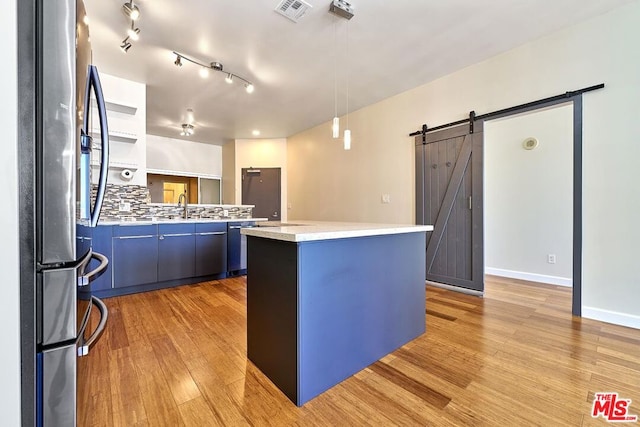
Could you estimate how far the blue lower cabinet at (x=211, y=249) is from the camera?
3691 millimetres

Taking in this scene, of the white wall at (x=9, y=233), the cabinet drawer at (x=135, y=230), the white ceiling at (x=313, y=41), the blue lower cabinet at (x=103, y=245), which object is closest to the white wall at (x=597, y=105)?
the white ceiling at (x=313, y=41)

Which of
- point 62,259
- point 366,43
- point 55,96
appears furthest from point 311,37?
point 62,259

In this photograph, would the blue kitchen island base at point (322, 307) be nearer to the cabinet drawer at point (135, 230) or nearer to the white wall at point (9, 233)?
the white wall at point (9, 233)

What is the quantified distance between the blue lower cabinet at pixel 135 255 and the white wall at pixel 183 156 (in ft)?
11.4

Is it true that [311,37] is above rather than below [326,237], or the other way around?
above

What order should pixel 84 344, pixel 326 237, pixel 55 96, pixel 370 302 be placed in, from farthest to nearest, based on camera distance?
pixel 370 302, pixel 326 237, pixel 84 344, pixel 55 96

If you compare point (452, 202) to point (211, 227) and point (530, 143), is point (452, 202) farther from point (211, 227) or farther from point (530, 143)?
point (211, 227)

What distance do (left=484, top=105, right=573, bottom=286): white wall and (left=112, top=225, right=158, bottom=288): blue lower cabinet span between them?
14.3ft

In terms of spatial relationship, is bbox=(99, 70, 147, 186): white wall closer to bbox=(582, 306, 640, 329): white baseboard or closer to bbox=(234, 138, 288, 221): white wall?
bbox=(234, 138, 288, 221): white wall

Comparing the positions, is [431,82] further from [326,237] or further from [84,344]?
[84,344]

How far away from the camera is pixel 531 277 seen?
3863 millimetres

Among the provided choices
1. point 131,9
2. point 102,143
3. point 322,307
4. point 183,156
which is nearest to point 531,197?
point 322,307

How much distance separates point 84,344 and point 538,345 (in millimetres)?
2688

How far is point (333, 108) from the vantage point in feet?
15.2
